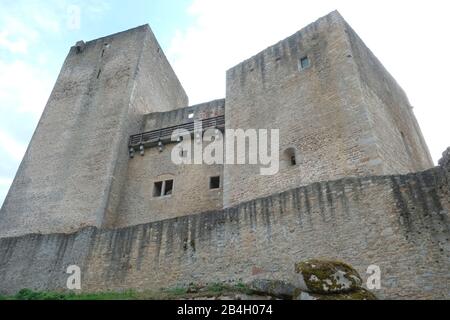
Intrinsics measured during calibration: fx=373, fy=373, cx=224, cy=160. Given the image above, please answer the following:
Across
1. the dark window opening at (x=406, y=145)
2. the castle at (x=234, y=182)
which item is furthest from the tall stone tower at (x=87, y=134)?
the dark window opening at (x=406, y=145)

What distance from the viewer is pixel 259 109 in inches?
495

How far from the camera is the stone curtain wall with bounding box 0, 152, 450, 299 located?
20.7 ft

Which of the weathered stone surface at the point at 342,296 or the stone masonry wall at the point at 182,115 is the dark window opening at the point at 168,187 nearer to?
the stone masonry wall at the point at 182,115

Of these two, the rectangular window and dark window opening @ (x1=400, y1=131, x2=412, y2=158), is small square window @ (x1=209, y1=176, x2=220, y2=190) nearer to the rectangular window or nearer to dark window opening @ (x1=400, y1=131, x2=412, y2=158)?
the rectangular window

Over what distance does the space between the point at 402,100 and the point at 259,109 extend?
5.64m

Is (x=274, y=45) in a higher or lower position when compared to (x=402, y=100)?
higher

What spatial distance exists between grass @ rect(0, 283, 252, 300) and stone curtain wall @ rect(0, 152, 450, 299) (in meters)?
0.30

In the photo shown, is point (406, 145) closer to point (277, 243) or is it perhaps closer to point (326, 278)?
point (277, 243)

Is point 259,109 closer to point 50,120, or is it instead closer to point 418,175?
point 418,175

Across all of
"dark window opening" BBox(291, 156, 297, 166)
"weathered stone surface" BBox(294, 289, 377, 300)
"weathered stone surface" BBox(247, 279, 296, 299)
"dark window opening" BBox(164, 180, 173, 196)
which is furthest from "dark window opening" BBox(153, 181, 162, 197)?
"weathered stone surface" BBox(294, 289, 377, 300)

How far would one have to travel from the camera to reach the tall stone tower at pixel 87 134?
1344 centimetres

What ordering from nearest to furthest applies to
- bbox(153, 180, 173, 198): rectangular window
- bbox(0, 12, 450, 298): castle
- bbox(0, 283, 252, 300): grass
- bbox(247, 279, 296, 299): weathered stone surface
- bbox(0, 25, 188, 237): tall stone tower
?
bbox(247, 279, 296, 299): weathered stone surface → bbox(0, 283, 252, 300): grass → bbox(0, 12, 450, 298): castle → bbox(0, 25, 188, 237): tall stone tower → bbox(153, 180, 173, 198): rectangular window

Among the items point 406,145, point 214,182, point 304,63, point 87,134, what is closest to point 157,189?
point 214,182
